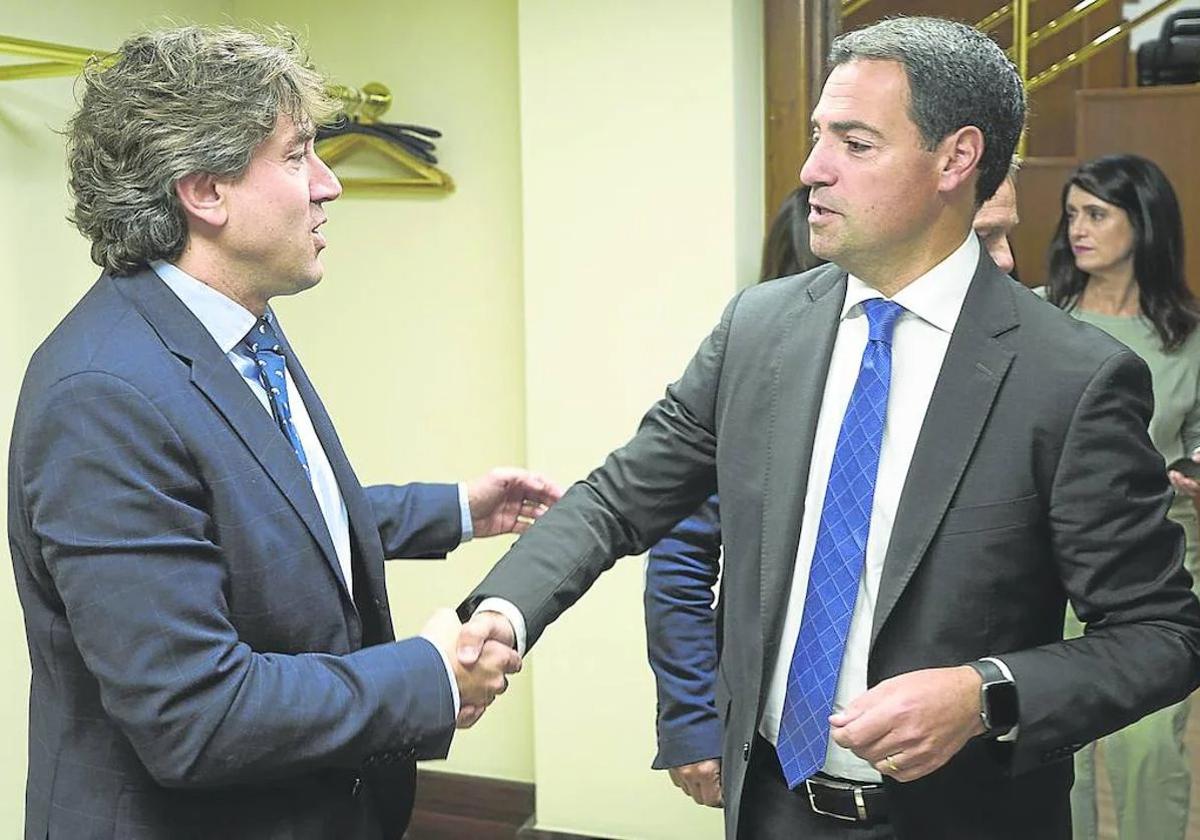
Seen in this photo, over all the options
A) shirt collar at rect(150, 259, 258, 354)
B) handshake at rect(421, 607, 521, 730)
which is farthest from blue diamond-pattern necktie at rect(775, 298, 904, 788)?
shirt collar at rect(150, 259, 258, 354)

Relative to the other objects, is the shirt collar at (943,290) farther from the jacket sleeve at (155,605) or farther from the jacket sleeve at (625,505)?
the jacket sleeve at (155,605)

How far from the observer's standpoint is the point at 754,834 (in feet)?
5.83

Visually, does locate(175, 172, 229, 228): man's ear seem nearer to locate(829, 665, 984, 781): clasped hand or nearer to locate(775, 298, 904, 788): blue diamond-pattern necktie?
locate(775, 298, 904, 788): blue diamond-pattern necktie

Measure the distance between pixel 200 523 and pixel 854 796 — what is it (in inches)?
32.0

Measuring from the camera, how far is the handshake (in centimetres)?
171

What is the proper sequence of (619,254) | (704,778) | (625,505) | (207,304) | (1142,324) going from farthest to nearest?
1. (1142,324)
2. (619,254)
3. (704,778)
4. (625,505)
5. (207,304)

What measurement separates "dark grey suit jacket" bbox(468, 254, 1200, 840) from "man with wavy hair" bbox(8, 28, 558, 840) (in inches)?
16.0

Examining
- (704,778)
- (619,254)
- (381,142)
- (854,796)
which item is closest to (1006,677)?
(854,796)

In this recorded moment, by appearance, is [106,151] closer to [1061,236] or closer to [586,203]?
[586,203]

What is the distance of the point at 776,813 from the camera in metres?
1.75

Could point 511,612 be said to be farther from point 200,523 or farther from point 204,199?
point 204,199

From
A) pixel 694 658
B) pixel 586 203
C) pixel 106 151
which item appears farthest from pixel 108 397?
pixel 586 203

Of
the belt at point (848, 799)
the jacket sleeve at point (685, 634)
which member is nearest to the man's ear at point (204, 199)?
the jacket sleeve at point (685, 634)

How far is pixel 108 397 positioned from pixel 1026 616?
1.05m
